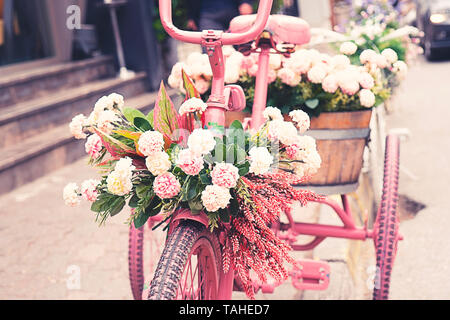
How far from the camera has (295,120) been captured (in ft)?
5.44

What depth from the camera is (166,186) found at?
140 centimetres

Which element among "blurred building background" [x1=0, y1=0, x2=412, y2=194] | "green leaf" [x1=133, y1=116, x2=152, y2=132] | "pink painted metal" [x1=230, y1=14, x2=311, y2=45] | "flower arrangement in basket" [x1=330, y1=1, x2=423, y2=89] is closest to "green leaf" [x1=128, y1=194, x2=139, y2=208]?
"green leaf" [x1=133, y1=116, x2=152, y2=132]

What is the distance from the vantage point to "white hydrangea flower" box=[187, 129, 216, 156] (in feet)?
4.46

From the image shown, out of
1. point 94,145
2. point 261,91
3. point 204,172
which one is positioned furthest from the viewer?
point 261,91

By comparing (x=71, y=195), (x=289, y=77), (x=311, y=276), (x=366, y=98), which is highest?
(x=289, y=77)

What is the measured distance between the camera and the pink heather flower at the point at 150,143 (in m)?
1.38

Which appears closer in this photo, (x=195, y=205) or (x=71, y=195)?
(x=195, y=205)

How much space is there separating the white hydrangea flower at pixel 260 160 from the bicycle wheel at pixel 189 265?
0.89ft

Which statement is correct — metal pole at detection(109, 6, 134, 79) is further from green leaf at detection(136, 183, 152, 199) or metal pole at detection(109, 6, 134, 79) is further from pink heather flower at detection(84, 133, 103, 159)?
green leaf at detection(136, 183, 152, 199)

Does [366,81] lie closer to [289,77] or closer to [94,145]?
[289,77]

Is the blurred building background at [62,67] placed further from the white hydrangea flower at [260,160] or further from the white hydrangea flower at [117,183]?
the white hydrangea flower at [260,160]

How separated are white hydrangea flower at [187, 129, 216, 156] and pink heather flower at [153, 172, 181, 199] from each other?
123mm

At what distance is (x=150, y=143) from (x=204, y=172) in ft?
0.65

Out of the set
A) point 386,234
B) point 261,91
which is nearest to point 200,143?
point 261,91
